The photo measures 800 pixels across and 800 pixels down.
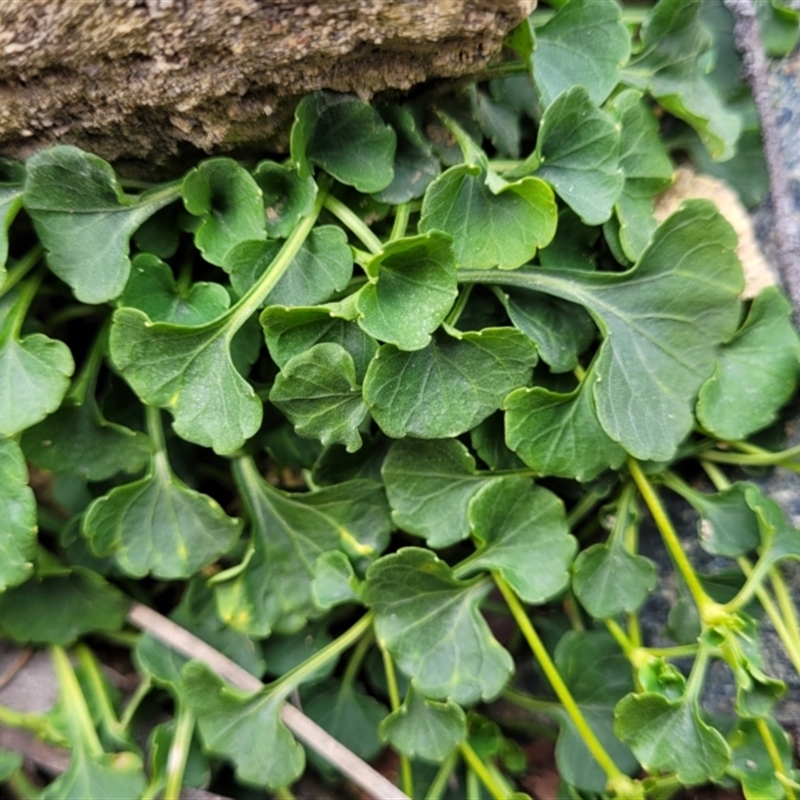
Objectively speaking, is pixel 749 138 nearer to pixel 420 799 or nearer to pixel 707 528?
pixel 707 528

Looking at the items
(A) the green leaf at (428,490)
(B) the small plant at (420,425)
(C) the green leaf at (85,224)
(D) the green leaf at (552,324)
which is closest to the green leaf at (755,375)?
(B) the small plant at (420,425)

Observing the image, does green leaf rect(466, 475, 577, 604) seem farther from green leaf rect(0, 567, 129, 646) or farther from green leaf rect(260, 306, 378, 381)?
green leaf rect(0, 567, 129, 646)

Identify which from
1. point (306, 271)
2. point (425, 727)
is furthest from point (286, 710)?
point (306, 271)

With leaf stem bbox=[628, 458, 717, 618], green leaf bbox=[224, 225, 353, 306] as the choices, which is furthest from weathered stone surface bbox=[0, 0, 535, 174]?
leaf stem bbox=[628, 458, 717, 618]

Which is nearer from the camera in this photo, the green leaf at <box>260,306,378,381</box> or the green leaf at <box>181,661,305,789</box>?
the green leaf at <box>260,306,378,381</box>

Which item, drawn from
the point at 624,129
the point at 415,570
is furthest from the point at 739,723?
the point at 624,129

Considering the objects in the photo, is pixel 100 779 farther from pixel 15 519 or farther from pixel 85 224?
pixel 85 224
